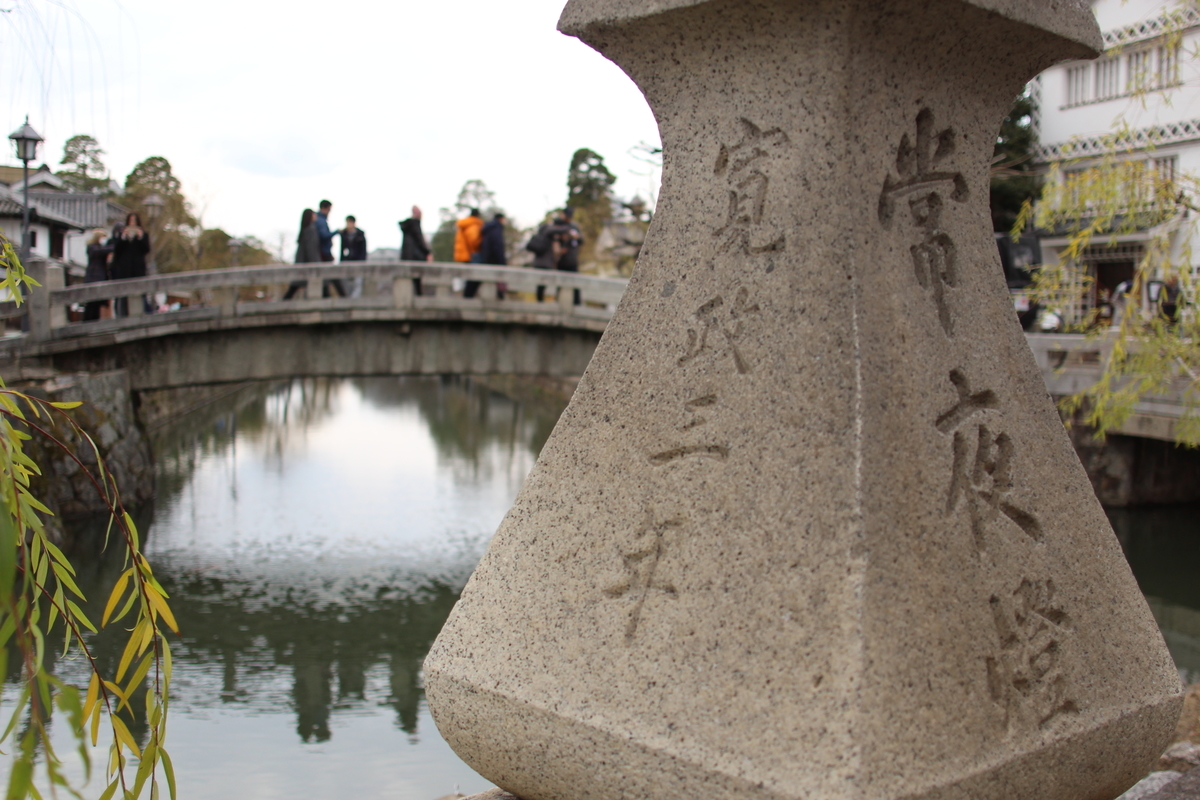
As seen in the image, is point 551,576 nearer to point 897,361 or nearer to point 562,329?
point 897,361

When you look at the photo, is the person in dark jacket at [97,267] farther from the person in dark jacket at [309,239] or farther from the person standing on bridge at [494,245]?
the person standing on bridge at [494,245]

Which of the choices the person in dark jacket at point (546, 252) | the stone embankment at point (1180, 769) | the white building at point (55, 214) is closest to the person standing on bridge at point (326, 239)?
the person in dark jacket at point (546, 252)

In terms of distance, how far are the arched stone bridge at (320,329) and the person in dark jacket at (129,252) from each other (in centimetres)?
46

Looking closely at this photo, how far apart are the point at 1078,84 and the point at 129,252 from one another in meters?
15.5

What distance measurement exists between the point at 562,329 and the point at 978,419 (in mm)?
9340

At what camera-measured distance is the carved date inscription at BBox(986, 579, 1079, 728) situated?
1698mm

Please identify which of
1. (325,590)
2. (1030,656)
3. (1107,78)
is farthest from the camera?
(1107,78)

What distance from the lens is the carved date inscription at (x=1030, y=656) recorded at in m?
1.70

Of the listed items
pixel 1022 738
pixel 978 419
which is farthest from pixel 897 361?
pixel 1022 738

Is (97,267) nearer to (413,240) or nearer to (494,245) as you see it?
(413,240)

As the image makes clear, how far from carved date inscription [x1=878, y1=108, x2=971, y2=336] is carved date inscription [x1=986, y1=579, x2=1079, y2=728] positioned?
480 millimetres

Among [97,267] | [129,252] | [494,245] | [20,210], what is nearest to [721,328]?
[494,245]

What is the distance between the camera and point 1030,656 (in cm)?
174

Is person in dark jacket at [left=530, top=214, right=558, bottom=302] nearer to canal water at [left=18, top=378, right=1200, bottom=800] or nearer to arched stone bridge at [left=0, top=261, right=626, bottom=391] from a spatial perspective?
arched stone bridge at [left=0, top=261, right=626, bottom=391]
